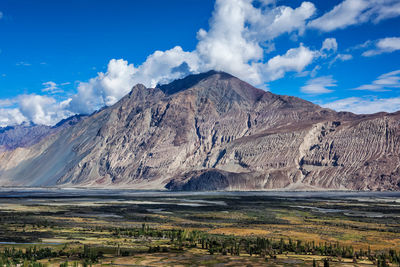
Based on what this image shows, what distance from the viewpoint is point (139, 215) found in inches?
3816

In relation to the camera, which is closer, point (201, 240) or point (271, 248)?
point (271, 248)

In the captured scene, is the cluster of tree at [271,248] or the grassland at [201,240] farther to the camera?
the cluster of tree at [271,248]

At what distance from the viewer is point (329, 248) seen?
51.1 meters

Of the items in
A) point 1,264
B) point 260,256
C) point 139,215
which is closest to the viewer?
point 1,264

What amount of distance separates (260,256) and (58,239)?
27.4 meters

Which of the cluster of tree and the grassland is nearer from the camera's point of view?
the grassland

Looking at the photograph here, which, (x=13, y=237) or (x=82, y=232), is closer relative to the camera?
(x=13, y=237)

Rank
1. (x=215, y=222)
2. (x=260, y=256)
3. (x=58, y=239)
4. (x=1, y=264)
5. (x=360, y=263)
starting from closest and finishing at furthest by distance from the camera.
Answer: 1. (x=1, y=264)
2. (x=360, y=263)
3. (x=260, y=256)
4. (x=58, y=239)
5. (x=215, y=222)

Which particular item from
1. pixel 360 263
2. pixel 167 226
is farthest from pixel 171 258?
pixel 167 226

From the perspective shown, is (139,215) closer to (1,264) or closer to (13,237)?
(13,237)

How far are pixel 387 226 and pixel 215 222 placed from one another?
30.5 meters

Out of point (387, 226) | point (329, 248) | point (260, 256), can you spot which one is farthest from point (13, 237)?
point (387, 226)

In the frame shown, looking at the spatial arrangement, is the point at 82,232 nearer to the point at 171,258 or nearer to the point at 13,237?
the point at 13,237

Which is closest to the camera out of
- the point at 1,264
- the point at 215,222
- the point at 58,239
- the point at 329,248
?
the point at 1,264
